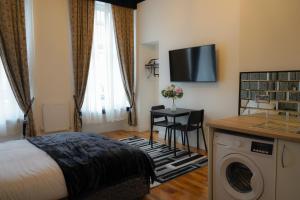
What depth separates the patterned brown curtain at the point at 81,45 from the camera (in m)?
4.65

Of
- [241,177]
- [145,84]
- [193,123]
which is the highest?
[145,84]

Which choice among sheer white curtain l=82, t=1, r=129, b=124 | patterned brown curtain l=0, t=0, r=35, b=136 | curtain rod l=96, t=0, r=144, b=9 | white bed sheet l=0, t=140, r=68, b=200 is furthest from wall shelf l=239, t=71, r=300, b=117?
patterned brown curtain l=0, t=0, r=35, b=136

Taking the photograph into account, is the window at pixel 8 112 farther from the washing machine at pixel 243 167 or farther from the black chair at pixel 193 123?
the washing machine at pixel 243 167

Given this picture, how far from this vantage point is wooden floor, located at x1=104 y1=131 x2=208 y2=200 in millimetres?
2584

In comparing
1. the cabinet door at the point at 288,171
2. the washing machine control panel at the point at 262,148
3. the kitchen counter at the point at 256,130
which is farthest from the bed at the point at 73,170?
the cabinet door at the point at 288,171

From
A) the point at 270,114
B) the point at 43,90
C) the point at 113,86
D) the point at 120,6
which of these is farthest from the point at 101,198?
the point at 120,6

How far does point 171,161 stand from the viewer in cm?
364

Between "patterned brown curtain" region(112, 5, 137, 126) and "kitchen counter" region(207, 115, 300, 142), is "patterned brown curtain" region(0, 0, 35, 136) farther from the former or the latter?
"kitchen counter" region(207, 115, 300, 142)

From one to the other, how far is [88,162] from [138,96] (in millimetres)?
3627

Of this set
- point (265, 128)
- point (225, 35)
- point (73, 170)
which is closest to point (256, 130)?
point (265, 128)

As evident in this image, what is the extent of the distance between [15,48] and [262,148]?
4.04 meters

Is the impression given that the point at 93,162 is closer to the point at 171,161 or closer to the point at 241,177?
the point at 241,177

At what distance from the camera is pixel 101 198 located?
2.13 meters

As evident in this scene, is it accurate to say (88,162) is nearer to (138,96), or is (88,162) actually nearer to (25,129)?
(25,129)
